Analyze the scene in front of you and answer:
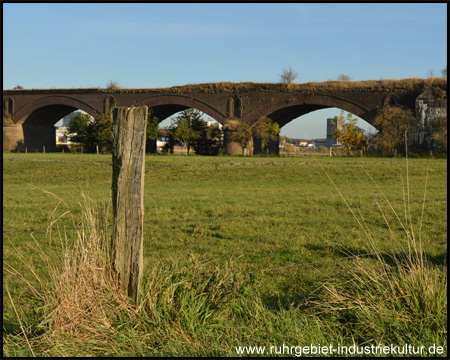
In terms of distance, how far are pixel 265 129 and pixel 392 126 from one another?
11.1 meters

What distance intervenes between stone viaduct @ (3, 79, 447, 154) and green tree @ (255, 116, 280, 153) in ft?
2.07

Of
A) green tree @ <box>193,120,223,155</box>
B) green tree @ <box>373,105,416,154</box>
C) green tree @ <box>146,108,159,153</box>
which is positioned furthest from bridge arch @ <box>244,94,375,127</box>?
green tree @ <box>146,108,159,153</box>

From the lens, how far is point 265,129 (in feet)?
150

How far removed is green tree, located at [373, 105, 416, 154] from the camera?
1480 inches

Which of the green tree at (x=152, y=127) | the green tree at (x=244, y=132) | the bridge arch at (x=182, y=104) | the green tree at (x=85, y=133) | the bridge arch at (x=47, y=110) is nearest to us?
the green tree at (x=244, y=132)

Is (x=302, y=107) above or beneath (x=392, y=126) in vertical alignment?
above

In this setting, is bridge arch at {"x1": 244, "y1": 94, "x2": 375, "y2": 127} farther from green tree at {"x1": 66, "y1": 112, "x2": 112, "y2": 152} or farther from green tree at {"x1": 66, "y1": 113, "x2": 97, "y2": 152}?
green tree at {"x1": 66, "y1": 113, "x2": 97, "y2": 152}

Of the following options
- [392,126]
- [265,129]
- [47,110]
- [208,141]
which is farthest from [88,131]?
[392,126]

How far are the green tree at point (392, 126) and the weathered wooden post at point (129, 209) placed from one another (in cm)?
3530

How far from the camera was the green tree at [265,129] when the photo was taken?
45656mm

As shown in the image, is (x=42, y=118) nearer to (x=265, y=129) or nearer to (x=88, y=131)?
(x=88, y=131)

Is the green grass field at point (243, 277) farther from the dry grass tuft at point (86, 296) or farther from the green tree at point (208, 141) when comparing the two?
the green tree at point (208, 141)

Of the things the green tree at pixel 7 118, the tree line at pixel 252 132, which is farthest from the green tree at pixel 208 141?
the green tree at pixel 7 118

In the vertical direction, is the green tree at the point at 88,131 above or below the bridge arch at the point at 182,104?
below
